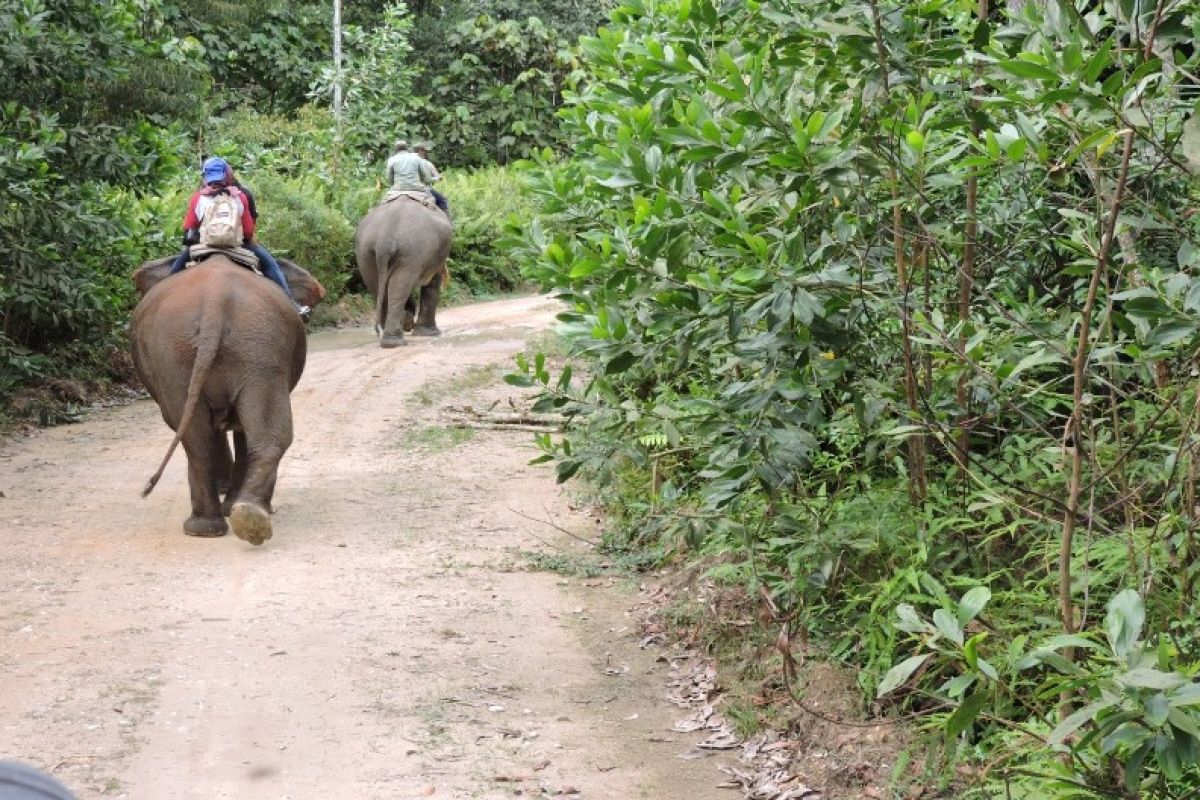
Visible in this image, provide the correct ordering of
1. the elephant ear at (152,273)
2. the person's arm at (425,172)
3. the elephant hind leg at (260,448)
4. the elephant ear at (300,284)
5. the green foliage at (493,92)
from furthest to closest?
the green foliage at (493,92), the person's arm at (425,172), the elephant ear at (300,284), the elephant ear at (152,273), the elephant hind leg at (260,448)

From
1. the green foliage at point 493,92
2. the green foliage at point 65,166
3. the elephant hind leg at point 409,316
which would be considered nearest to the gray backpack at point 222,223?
the green foliage at point 65,166

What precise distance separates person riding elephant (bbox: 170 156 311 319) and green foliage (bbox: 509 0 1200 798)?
3.22 metres

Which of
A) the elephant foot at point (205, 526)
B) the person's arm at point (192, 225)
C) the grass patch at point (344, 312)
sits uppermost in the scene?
the person's arm at point (192, 225)

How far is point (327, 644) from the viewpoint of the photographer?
7242 millimetres

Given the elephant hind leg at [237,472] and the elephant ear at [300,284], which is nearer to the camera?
the elephant hind leg at [237,472]

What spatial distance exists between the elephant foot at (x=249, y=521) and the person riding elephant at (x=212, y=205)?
1.73 metres

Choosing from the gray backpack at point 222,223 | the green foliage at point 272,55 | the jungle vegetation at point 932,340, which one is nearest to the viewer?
the jungle vegetation at point 932,340

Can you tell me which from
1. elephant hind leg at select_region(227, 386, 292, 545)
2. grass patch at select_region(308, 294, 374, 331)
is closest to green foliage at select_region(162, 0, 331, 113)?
grass patch at select_region(308, 294, 374, 331)

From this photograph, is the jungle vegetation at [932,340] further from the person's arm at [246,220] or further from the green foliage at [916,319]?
the person's arm at [246,220]

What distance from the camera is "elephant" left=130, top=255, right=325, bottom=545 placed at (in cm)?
899

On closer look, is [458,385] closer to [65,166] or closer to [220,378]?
[65,166]

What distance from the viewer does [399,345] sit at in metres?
17.2

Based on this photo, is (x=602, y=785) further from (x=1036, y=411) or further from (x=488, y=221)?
(x=488, y=221)

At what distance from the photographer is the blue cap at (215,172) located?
9.88 meters
